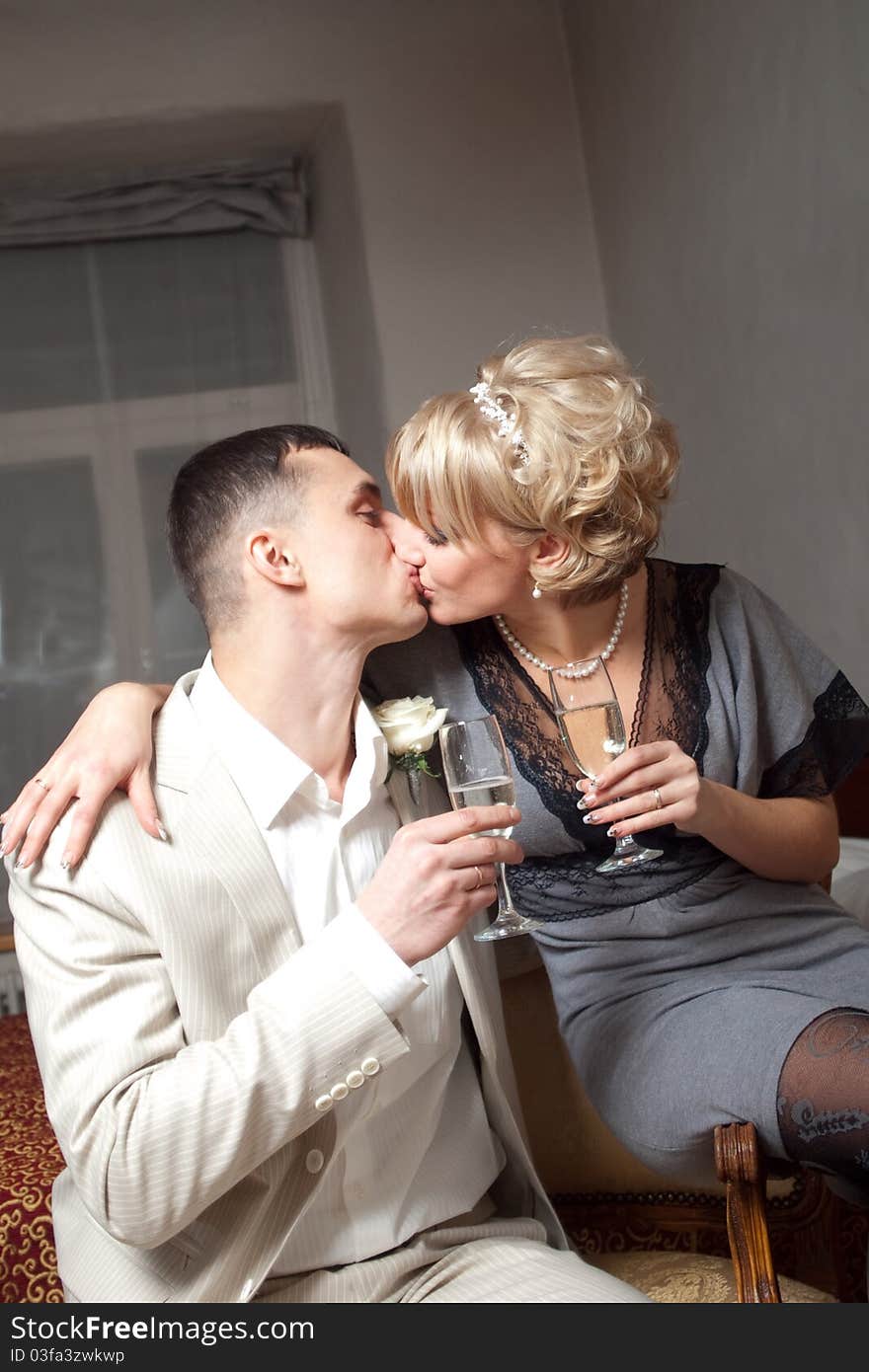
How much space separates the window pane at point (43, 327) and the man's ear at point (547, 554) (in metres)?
4.27

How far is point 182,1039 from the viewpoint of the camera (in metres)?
1.58

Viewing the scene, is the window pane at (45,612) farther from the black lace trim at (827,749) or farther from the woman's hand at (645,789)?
the woman's hand at (645,789)

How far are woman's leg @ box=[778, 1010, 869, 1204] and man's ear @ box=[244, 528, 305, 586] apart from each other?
952mm

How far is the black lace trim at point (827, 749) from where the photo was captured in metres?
2.24

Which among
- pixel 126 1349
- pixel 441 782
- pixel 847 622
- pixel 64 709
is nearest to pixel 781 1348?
pixel 126 1349

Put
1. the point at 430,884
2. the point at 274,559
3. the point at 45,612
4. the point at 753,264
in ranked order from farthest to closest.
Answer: the point at 45,612, the point at 753,264, the point at 274,559, the point at 430,884

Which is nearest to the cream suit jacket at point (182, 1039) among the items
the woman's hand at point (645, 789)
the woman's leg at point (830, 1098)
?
the woman's hand at point (645, 789)

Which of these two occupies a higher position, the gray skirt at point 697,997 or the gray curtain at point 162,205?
the gray curtain at point 162,205

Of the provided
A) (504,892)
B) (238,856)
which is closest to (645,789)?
(504,892)

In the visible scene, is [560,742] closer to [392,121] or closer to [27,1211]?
[27,1211]

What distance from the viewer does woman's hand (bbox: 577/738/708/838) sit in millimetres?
1783

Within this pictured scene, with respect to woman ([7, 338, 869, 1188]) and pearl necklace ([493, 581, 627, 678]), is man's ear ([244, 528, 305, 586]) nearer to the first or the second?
woman ([7, 338, 869, 1188])

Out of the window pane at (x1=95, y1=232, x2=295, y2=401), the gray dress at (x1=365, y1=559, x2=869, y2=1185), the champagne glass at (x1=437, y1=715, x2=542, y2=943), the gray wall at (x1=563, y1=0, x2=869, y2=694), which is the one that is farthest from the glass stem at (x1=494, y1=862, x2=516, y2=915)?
the window pane at (x1=95, y1=232, x2=295, y2=401)

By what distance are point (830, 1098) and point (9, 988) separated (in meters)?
4.48
